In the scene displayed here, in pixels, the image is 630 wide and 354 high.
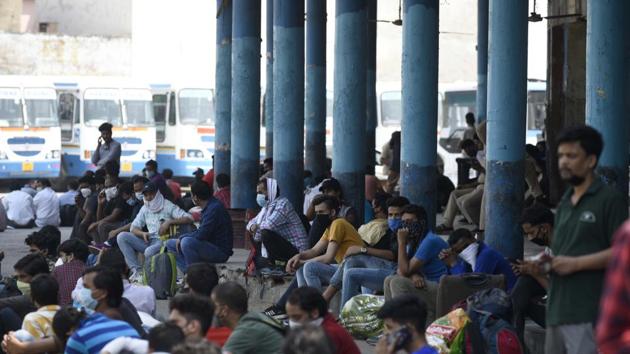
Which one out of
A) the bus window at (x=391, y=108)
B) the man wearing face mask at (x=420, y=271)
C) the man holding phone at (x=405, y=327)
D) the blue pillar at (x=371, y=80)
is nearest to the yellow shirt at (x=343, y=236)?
the man wearing face mask at (x=420, y=271)

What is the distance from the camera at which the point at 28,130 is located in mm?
34531

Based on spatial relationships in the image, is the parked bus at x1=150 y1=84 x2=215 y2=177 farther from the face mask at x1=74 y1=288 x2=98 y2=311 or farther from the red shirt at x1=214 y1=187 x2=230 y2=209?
the face mask at x1=74 y1=288 x2=98 y2=311

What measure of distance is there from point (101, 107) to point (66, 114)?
89 centimetres

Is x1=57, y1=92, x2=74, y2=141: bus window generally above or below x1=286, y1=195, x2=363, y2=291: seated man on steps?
above

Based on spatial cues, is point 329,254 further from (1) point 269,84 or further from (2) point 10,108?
(2) point 10,108

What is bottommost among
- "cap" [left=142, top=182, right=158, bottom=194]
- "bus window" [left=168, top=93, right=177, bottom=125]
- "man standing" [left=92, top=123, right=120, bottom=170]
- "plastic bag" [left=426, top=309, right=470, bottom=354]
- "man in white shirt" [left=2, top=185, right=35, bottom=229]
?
"man in white shirt" [left=2, top=185, right=35, bottom=229]

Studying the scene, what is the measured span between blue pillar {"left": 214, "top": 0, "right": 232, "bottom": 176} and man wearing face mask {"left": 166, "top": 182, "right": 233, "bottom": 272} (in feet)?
23.8

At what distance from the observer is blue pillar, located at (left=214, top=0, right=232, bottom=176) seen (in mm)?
21016

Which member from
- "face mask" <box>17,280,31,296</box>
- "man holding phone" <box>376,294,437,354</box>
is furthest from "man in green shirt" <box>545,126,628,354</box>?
"face mask" <box>17,280,31,296</box>

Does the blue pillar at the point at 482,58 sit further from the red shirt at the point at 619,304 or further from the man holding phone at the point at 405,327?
the red shirt at the point at 619,304

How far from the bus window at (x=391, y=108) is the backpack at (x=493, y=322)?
28148 millimetres

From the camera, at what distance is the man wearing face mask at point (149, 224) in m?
15.0

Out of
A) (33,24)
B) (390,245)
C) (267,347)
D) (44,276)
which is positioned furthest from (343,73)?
(33,24)

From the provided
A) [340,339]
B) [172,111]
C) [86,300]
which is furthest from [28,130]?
[340,339]
